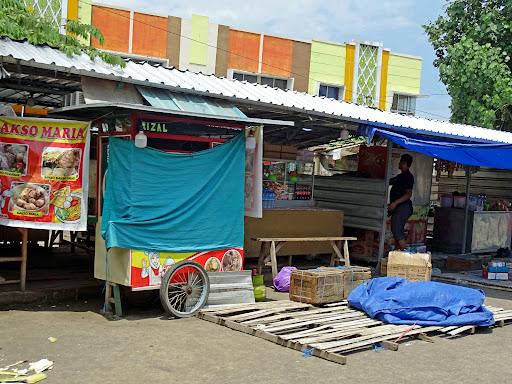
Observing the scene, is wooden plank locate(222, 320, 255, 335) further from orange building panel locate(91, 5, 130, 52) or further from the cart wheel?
orange building panel locate(91, 5, 130, 52)

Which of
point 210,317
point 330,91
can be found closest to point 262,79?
point 330,91

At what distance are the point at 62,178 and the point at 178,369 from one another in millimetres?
3258

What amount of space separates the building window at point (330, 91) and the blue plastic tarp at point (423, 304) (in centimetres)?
1845

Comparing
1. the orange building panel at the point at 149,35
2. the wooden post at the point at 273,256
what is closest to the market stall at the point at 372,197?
the wooden post at the point at 273,256

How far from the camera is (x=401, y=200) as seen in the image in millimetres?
12625

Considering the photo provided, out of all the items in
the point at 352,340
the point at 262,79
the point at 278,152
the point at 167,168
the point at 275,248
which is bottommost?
the point at 352,340

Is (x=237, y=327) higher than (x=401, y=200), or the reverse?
(x=401, y=200)

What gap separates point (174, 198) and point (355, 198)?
6023 millimetres

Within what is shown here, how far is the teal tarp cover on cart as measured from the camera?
7816mm

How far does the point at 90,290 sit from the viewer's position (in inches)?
353

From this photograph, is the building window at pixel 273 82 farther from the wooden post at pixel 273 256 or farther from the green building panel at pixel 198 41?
the wooden post at pixel 273 256

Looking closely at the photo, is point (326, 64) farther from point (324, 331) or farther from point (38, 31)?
point (324, 331)

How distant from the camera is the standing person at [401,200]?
12680 mm

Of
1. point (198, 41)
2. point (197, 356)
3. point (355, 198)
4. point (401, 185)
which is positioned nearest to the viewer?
point (197, 356)
